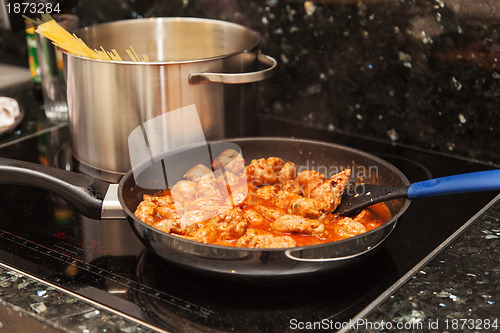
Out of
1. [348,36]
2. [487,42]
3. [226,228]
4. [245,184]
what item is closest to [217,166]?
[245,184]

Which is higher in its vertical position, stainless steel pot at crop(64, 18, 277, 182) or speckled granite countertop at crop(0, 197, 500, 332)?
stainless steel pot at crop(64, 18, 277, 182)

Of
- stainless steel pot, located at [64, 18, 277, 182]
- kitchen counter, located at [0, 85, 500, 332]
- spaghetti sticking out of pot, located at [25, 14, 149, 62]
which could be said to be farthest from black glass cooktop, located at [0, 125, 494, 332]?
spaghetti sticking out of pot, located at [25, 14, 149, 62]

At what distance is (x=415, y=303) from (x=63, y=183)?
0.60 metres

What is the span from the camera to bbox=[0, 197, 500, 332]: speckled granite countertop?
2.54 feet

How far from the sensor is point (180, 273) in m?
0.89

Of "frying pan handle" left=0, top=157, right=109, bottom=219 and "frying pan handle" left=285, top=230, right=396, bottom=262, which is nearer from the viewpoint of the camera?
"frying pan handle" left=285, top=230, right=396, bottom=262

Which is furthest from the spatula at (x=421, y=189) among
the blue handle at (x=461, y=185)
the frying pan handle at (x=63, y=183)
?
the frying pan handle at (x=63, y=183)

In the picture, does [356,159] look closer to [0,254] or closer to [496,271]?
[496,271]

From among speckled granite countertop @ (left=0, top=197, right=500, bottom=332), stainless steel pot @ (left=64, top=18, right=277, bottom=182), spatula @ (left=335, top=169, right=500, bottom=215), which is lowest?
speckled granite countertop @ (left=0, top=197, right=500, bottom=332)

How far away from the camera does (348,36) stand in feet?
4.45

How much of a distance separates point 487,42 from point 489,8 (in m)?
0.07

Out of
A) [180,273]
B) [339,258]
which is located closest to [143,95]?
[180,273]

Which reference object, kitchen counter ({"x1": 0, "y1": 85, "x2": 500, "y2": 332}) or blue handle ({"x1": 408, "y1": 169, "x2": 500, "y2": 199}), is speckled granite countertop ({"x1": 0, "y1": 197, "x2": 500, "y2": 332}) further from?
blue handle ({"x1": 408, "y1": 169, "x2": 500, "y2": 199})

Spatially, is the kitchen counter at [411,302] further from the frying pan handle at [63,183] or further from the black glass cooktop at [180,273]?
the frying pan handle at [63,183]
